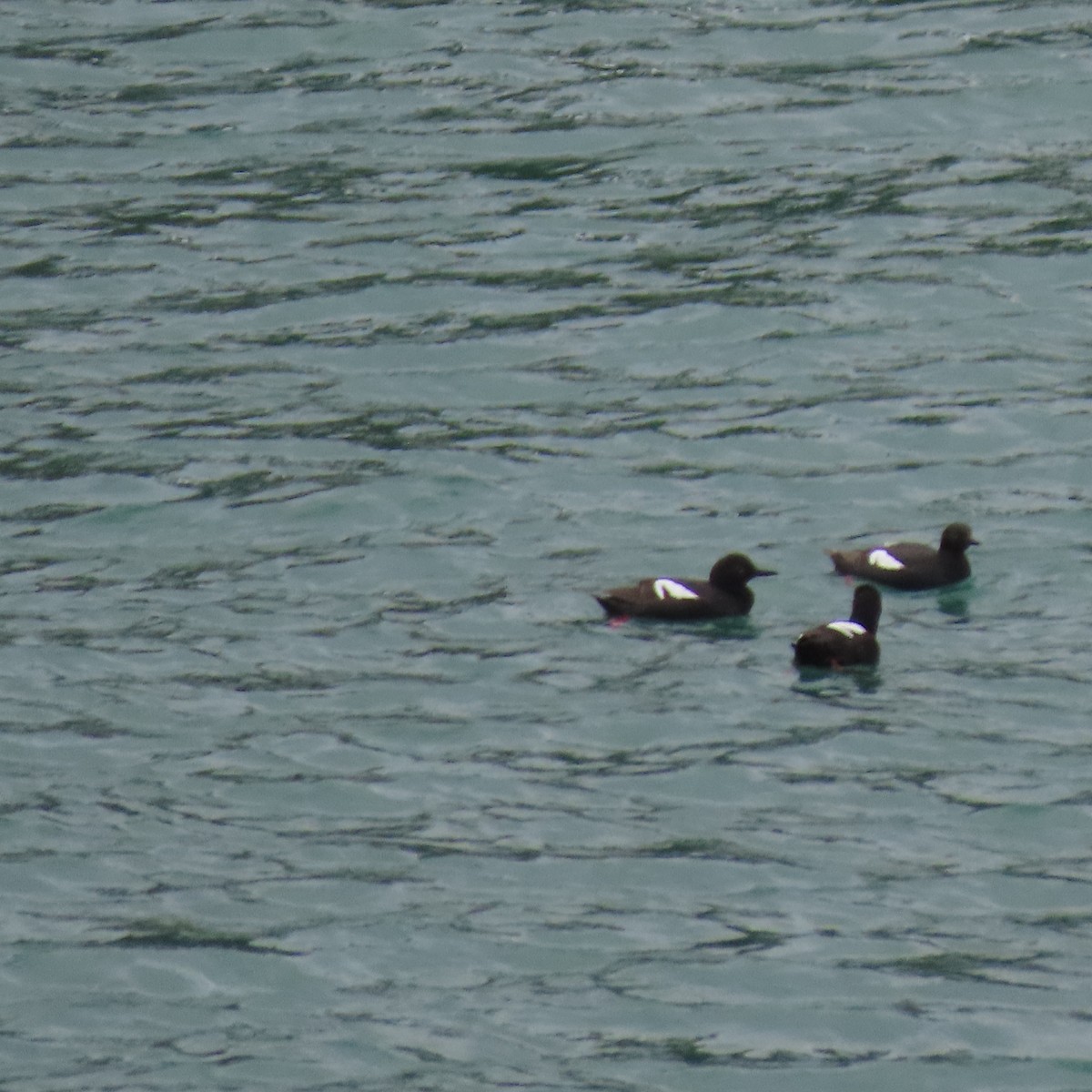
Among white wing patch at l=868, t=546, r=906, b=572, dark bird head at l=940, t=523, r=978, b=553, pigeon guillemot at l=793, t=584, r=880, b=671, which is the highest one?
dark bird head at l=940, t=523, r=978, b=553

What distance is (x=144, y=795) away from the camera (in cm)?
1148

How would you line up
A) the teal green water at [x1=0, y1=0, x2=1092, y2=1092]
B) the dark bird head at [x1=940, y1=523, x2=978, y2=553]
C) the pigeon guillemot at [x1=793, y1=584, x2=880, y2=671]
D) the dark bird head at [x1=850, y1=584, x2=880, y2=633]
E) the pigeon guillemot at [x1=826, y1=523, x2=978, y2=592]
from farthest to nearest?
the dark bird head at [x1=940, y1=523, x2=978, y2=553], the pigeon guillemot at [x1=826, y1=523, x2=978, y2=592], the dark bird head at [x1=850, y1=584, x2=880, y2=633], the pigeon guillemot at [x1=793, y1=584, x2=880, y2=671], the teal green water at [x1=0, y1=0, x2=1092, y2=1092]

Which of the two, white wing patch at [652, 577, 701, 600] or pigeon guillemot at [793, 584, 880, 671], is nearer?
pigeon guillemot at [793, 584, 880, 671]

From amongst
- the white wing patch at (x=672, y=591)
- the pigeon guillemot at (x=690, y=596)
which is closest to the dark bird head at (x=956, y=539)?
the pigeon guillemot at (x=690, y=596)

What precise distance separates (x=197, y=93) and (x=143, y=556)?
8.32 meters

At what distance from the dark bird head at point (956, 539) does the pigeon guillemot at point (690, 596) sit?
101 cm

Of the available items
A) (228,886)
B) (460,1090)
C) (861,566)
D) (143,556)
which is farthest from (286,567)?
(460,1090)

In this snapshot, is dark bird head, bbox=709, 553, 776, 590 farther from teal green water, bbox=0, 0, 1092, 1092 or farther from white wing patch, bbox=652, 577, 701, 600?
teal green water, bbox=0, 0, 1092, 1092

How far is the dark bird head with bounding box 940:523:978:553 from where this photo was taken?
549 inches

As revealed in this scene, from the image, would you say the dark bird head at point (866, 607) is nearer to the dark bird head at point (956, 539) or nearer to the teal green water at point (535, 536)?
the teal green water at point (535, 536)

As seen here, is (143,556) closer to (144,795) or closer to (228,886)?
(144,795)

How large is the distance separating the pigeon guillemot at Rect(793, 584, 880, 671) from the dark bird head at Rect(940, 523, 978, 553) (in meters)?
0.87

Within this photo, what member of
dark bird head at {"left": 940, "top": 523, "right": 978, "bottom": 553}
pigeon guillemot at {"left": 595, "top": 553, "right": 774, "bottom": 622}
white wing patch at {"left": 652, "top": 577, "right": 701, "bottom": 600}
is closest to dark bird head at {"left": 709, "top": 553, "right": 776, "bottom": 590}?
pigeon guillemot at {"left": 595, "top": 553, "right": 774, "bottom": 622}

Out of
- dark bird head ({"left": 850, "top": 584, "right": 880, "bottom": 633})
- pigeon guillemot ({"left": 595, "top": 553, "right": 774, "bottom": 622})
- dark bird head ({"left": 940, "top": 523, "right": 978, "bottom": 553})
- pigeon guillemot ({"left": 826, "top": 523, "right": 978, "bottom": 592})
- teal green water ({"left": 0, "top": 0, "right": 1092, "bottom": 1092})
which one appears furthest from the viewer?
dark bird head ({"left": 940, "top": 523, "right": 978, "bottom": 553})
